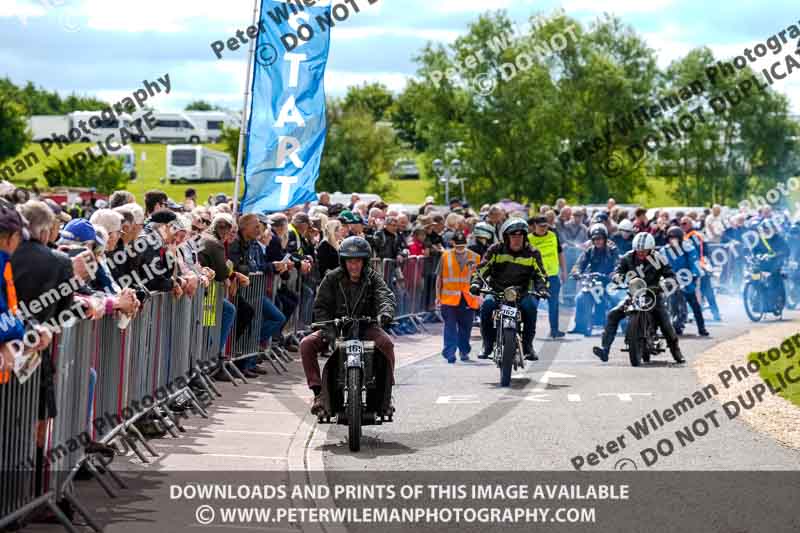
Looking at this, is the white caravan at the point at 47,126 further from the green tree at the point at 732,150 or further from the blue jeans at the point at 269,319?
the blue jeans at the point at 269,319

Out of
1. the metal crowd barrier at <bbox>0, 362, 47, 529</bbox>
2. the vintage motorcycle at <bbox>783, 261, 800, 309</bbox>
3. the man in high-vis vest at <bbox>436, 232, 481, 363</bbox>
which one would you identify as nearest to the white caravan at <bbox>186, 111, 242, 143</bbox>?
the vintage motorcycle at <bbox>783, 261, 800, 309</bbox>

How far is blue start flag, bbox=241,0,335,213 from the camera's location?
18.5 meters

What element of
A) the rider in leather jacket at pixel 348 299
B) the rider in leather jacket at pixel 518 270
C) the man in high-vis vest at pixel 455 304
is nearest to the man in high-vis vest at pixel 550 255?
the man in high-vis vest at pixel 455 304

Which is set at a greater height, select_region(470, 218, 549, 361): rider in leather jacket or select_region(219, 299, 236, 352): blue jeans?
select_region(470, 218, 549, 361): rider in leather jacket

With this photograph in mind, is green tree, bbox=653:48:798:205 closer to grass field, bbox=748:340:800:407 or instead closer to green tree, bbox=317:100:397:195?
green tree, bbox=317:100:397:195

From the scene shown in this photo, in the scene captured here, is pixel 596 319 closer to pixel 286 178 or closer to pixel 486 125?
pixel 286 178

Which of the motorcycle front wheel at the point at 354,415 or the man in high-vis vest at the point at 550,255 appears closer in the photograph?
the motorcycle front wheel at the point at 354,415

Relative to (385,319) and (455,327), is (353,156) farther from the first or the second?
(385,319)

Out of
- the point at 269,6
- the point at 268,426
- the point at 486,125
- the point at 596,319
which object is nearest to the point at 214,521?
the point at 268,426

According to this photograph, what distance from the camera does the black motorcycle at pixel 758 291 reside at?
94.1ft

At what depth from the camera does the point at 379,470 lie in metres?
10.7

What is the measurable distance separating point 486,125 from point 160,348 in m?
81.4

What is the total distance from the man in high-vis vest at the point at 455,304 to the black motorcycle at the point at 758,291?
9991mm

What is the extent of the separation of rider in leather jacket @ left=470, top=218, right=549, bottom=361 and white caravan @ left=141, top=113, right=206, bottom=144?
10704 cm
